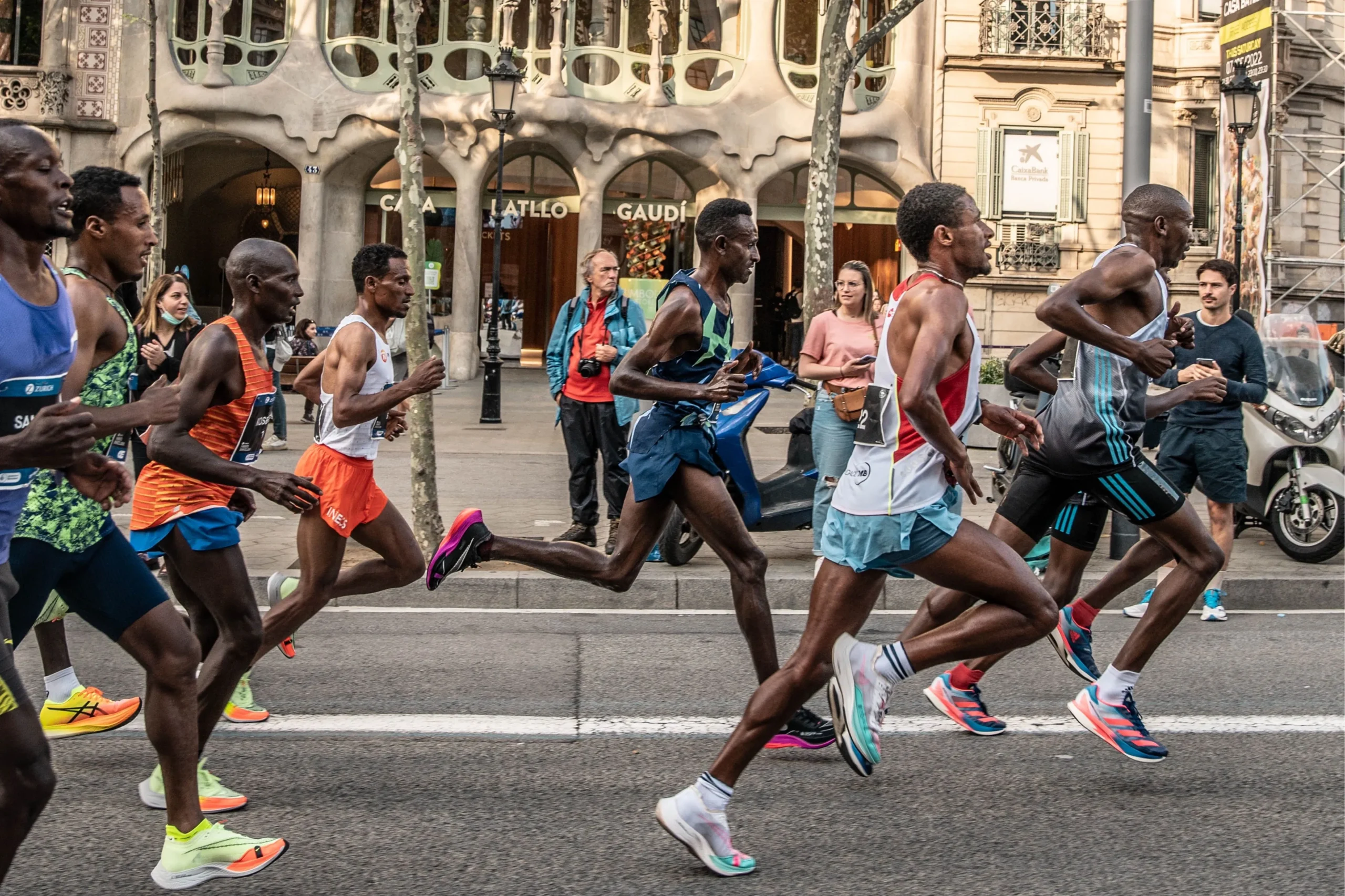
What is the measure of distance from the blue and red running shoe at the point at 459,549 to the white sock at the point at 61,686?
147 cm

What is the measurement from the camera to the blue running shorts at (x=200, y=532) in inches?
180

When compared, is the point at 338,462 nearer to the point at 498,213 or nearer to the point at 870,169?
the point at 498,213

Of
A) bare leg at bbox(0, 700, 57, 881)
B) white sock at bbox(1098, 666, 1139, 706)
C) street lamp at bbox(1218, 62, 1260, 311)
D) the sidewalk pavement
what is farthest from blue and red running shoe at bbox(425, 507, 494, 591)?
street lamp at bbox(1218, 62, 1260, 311)

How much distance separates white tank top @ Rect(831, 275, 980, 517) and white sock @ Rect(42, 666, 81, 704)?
3.03 meters

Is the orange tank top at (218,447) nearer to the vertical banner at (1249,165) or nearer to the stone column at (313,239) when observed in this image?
the vertical banner at (1249,165)

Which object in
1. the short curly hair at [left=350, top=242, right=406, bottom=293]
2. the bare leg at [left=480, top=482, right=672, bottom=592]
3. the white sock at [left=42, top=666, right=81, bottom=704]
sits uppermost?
the short curly hair at [left=350, top=242, right=406, bottom=293]

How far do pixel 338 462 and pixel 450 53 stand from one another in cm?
2300

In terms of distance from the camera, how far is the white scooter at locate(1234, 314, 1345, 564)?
9.36m

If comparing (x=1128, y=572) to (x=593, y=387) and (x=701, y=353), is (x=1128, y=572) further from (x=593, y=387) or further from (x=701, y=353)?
(x=593, y=387)

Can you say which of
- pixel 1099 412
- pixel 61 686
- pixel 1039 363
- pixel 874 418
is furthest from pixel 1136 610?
pixel 61 686

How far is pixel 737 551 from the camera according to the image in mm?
5266

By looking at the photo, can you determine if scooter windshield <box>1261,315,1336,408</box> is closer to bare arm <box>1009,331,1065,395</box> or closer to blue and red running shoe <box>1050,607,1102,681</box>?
bare arm <box>1009,331,1065,395</box>

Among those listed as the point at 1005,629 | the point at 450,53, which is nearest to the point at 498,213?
the point at 450,53

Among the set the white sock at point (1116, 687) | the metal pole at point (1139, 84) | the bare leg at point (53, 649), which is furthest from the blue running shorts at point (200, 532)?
the metal pole at point (1139, 84)
